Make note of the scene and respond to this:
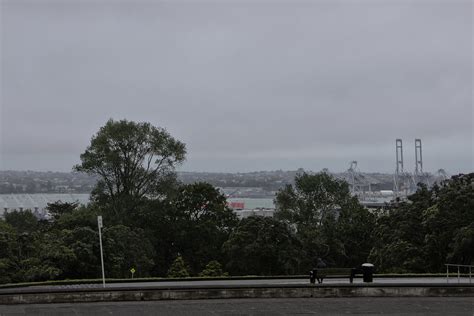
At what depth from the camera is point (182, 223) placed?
59469mm

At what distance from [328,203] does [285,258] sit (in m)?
19.5

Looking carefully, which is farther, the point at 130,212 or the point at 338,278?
the point at 130,212

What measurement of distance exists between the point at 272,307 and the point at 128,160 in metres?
41.2

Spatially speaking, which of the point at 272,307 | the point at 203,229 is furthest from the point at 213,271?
the point at 272,307

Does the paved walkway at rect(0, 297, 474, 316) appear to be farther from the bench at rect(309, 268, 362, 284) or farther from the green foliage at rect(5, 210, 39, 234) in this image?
the green foliage at rect(5, 210, 39, 234)

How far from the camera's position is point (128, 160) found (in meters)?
57.0

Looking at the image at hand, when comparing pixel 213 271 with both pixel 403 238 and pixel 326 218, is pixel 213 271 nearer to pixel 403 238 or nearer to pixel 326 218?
pixel 403 238

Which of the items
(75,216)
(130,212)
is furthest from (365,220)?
(75,216)

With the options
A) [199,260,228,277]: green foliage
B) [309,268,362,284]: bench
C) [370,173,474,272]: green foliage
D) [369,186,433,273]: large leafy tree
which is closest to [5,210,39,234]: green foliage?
[199,260,228,277]: green foliage

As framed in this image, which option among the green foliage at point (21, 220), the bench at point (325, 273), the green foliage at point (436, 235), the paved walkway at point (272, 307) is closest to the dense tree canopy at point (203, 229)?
the green foliage at point (436, 235)

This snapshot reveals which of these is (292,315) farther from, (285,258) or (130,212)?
(130,212)

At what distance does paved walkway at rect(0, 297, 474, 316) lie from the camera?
53.6 ft

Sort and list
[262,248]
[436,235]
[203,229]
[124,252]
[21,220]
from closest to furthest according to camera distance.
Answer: [436,235]
[124,252]
[262,248]
[203,229]
[21,220]

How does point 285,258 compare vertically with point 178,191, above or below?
below
